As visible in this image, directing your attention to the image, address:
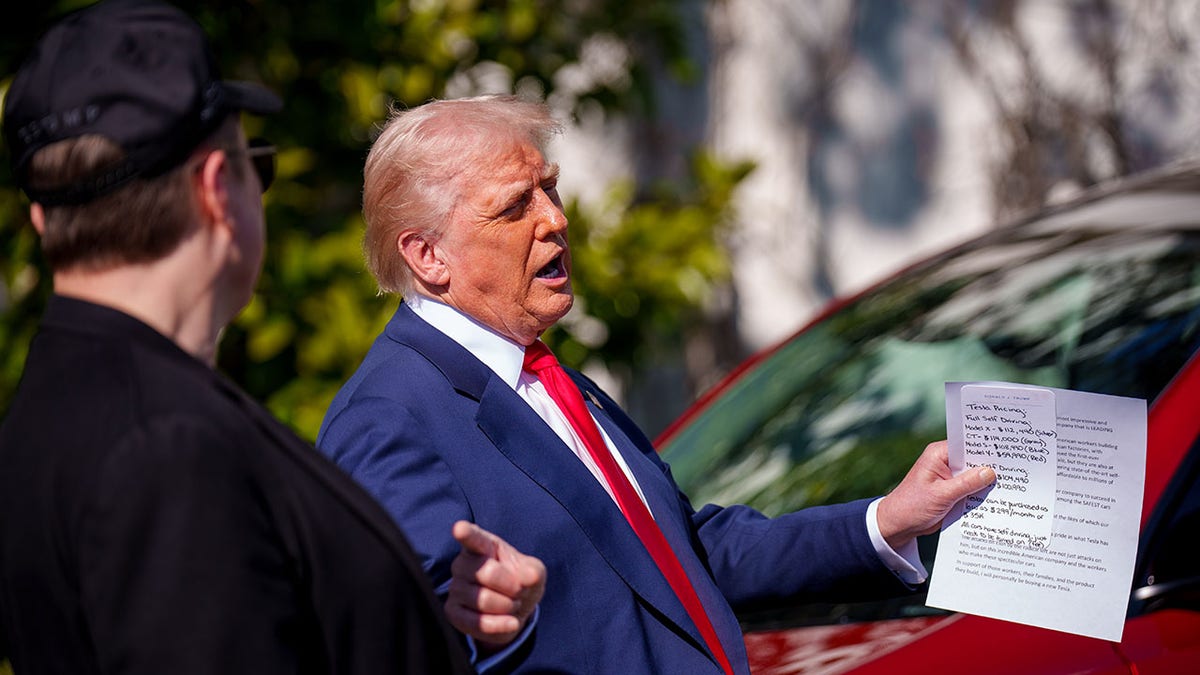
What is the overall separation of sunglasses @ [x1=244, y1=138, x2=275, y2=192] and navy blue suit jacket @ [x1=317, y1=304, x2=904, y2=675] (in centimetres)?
44

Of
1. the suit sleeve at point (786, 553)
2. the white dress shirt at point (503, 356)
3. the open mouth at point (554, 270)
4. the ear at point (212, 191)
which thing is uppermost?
the ear at point (212, 191)

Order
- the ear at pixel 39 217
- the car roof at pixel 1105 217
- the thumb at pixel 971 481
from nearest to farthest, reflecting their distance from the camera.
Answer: the ear at pixel 39 217, the thumb at pixel 971 481, the car roof at pixel 1105 217

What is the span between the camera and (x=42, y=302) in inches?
157

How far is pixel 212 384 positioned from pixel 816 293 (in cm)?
492

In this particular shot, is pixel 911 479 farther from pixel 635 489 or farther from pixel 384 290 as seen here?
pixel 384 290

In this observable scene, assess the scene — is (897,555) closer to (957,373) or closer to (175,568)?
(957,373)

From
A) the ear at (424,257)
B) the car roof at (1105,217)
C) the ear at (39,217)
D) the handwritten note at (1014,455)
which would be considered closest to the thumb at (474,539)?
the ear at (39,217)

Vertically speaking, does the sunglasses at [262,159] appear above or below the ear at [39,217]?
above

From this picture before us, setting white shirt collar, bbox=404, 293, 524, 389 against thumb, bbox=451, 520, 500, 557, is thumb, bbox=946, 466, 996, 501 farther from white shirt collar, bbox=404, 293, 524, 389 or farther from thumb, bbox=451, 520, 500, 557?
thumb, bbox=451, 520, 500, 557

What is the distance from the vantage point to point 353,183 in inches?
167

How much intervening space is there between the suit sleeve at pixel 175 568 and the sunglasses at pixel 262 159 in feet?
1.17

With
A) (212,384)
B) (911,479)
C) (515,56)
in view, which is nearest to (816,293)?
(515,56)

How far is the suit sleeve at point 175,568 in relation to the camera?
46.9 inches

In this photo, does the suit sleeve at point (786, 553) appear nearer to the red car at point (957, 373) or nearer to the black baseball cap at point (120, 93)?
the red car at point (957, 373)
